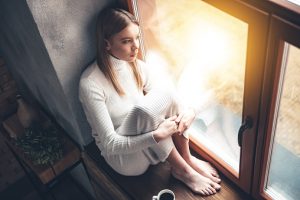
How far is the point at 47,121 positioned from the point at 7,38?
575 mm

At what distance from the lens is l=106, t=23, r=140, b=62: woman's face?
1.85 metres

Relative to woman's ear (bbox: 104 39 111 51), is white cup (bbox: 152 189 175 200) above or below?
below

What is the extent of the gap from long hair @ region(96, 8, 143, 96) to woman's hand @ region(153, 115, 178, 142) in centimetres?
28

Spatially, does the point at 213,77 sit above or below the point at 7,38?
below

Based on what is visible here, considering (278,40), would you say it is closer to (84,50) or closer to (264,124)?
(264,124)

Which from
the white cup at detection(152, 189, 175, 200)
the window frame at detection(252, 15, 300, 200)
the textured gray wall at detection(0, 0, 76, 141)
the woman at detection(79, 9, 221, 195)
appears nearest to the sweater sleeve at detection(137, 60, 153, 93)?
the woman at detection(79, 9, 221, 195)

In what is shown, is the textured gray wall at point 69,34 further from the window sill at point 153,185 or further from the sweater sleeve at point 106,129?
the window sill at point 153,185

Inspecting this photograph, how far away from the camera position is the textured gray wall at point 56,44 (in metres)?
1.85

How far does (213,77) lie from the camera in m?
2.09

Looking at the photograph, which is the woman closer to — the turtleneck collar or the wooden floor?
the turtleneck collar

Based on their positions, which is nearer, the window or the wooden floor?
the window

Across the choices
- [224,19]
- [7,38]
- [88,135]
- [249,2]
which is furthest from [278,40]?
[7,38]

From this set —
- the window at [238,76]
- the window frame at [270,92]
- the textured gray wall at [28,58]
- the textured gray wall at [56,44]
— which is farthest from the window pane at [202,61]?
the textured gray wall at [28,58]

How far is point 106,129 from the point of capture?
1.97 m
